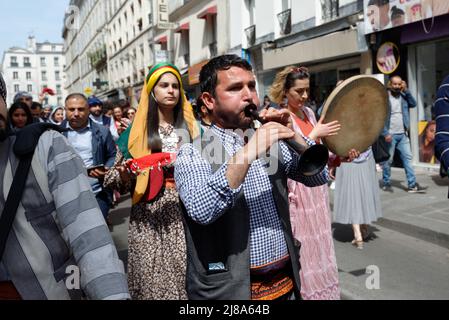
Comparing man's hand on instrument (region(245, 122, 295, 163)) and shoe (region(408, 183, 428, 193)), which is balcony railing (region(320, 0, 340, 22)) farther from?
man's hand on instrument (region(245, 122, 295, 163))

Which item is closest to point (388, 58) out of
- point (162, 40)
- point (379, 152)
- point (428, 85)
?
point (428, 85)

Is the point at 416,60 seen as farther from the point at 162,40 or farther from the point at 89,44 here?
the point at 89,44

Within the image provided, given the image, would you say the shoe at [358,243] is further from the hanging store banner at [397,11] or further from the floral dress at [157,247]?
the hanging store banner at [397,11]

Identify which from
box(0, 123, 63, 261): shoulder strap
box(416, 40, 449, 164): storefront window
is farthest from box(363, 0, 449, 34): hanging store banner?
box(0, 123, 63, 261): shoulder strap

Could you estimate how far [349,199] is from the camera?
539cm

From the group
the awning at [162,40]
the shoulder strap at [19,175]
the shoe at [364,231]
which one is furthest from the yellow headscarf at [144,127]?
the awning at [162,40]

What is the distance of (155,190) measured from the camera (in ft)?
9.48

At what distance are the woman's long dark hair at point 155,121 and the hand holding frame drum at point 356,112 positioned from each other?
3.74 ft

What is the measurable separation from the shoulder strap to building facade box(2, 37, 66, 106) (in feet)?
315

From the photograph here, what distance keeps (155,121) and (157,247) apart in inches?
35.7

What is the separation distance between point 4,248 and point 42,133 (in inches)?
15.9

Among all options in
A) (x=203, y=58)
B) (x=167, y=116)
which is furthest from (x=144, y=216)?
(x=203, y=58)

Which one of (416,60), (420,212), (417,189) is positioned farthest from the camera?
(416,60)

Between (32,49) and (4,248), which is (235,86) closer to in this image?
(4,248)
